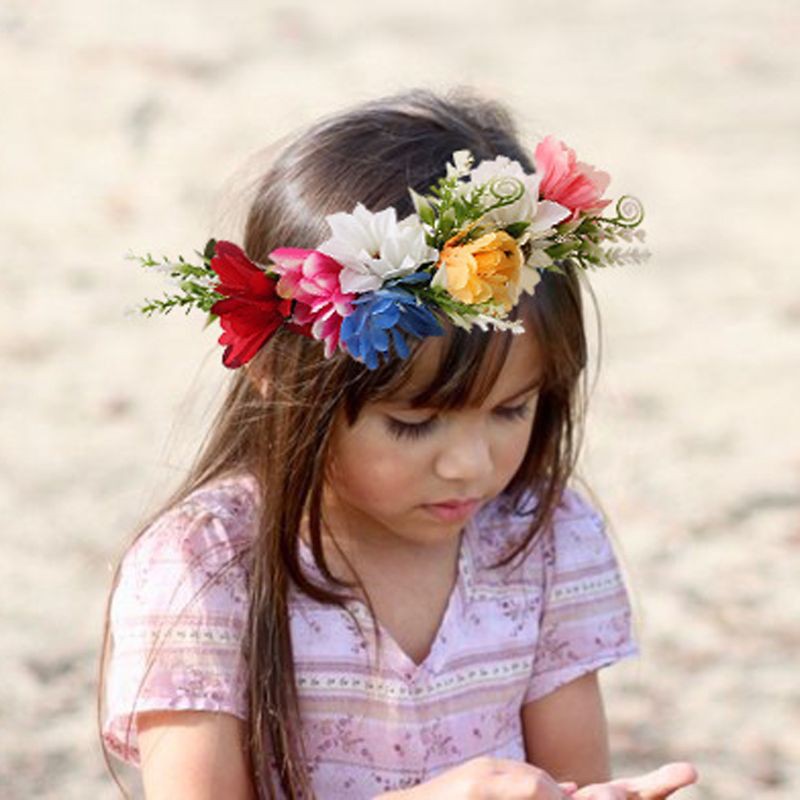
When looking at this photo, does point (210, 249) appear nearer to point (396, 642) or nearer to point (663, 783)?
point (396, 642)

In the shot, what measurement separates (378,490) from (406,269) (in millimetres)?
317

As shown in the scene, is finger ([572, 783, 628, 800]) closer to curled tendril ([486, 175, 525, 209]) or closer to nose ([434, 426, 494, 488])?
nose ([434, 426, 494, 488])

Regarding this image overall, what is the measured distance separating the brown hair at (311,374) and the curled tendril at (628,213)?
123 mm

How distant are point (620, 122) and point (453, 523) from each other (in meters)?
5.35

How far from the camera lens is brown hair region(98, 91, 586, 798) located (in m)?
2.65

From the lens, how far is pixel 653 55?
28.5ft

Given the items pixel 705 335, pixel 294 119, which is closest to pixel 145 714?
pixel 705 335

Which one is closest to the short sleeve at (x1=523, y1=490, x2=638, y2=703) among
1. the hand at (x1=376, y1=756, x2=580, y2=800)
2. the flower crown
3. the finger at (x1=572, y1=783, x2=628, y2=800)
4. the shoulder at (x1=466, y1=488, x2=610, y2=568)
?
the shoulder at (x1=466, y1=488, x2=610, y2=568)

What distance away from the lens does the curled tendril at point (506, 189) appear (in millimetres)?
2568

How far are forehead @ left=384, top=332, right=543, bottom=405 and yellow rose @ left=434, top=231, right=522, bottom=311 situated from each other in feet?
0.32

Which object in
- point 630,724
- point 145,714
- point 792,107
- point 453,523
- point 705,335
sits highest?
point 792,107

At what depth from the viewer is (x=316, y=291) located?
8.36 ft

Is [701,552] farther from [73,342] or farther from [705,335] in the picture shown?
[73,342]

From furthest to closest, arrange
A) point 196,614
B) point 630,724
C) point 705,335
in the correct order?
point 705,335 → point 630,724 → point 196,614
